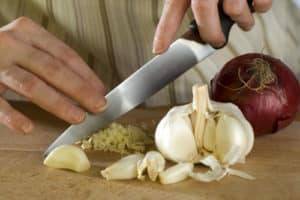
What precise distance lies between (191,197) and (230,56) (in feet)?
1.41

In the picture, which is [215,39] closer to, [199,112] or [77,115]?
[199,112]

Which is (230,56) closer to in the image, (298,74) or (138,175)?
(298,74)

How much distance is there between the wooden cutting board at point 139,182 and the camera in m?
0.94

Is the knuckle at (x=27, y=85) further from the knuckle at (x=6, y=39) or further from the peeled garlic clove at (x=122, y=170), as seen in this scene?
the peeled garlic clove at (x=122, y=170)

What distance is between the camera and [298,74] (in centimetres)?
132

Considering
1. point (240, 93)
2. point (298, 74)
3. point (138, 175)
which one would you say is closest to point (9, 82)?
point (138, 175)

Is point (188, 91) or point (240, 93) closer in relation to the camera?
point (240, 93)

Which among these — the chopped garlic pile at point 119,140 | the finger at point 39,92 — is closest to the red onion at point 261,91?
the chopped garlic pile at point 119,140

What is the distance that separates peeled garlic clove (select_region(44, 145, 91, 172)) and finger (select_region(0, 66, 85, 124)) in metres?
0.06

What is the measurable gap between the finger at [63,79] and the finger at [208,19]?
0.63 ft

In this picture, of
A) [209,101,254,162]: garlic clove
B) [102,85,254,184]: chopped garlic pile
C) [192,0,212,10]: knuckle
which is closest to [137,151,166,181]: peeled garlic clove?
[102,85,254,184]: chopped garlic pile

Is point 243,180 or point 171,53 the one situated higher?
point 171,53

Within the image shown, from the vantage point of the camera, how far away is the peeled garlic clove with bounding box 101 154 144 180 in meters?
0.98

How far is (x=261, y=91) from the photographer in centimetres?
108
